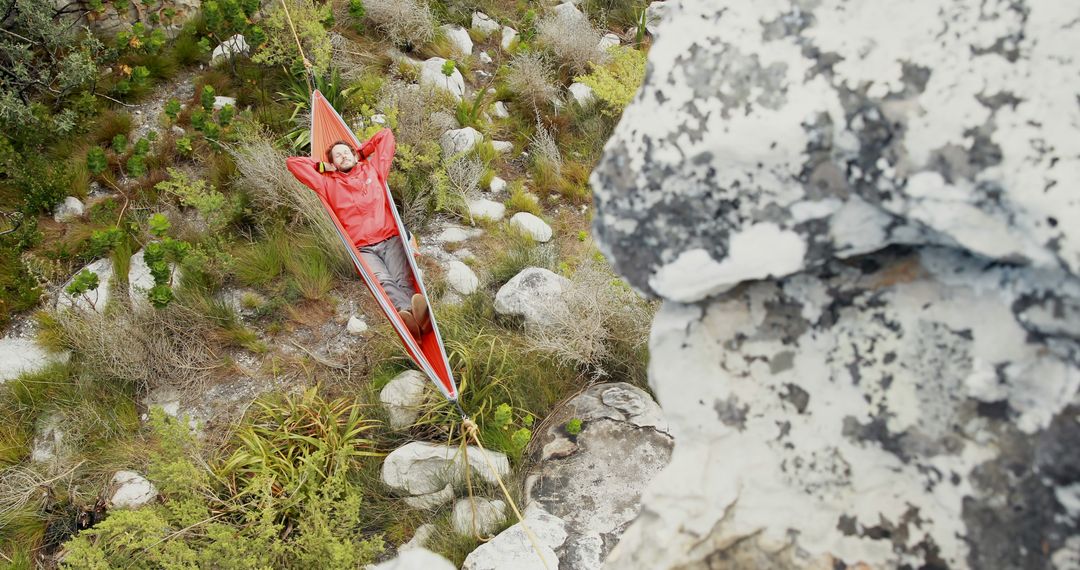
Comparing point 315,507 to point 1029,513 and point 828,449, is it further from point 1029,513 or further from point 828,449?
point 1029,513

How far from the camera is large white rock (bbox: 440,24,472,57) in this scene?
19.3 feet

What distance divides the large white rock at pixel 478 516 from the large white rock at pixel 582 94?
366 cm

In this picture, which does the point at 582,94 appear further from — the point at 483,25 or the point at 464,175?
the point at 464,175

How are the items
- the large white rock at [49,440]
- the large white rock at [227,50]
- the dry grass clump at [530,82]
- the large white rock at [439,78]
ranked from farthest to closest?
the dry grass clump at [530,82]
the large white rock at [439,78]
the large white rock at [227,50]
the large white rock at [49,440]

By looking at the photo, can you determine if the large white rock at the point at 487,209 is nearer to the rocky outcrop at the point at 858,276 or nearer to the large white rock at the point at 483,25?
the large white rock at the point at 483,25

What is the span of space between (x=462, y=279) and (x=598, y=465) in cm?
167

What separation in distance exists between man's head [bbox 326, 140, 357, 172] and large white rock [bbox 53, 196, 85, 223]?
1.68m

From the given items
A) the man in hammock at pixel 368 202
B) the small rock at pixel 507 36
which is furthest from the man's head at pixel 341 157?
the small rock at pixel 507 36

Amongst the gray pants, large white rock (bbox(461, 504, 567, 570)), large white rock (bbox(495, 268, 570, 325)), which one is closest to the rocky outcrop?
large white rock (bbox(461, 504, 567, 570))

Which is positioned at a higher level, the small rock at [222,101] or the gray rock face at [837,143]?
the gray rock face at [837,143]

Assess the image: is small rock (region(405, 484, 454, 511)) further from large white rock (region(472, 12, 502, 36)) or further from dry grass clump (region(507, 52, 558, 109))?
large white rock (region(472, 12, 502, 36))

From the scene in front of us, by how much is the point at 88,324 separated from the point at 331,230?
142cm

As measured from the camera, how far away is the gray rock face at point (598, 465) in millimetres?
2805

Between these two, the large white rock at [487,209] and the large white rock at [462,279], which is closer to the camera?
the large white rock at [462,279]
